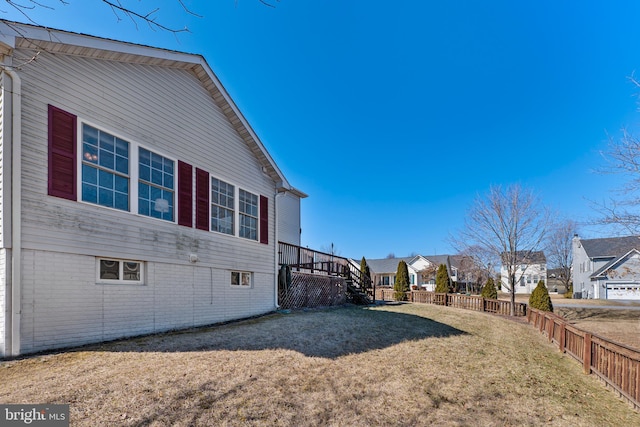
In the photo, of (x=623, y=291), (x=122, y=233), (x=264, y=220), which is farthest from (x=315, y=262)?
(x=623, y=291)

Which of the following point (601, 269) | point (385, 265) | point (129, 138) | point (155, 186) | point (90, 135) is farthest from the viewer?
point (385, 265)

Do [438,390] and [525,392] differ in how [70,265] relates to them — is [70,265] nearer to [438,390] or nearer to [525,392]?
[438,390]

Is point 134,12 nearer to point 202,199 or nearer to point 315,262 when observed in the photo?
point 202,199

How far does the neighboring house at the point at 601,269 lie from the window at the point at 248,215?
1202 inches

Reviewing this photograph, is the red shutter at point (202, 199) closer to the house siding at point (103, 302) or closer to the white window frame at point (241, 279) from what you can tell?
the house siding at point (103, 302)

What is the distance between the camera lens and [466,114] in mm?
21859

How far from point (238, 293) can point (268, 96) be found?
10496mm

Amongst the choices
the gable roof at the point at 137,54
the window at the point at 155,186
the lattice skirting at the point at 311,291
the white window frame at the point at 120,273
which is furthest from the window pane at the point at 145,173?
the lattice skirting at the point at 311,291

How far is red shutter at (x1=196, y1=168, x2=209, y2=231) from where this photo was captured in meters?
9.17

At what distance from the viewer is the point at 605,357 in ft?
22.7

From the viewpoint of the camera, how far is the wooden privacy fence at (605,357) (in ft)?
18.8

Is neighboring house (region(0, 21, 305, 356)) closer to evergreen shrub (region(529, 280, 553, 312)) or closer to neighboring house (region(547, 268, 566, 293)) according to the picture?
evergreen shrub (region(529, 280, 553, 312))

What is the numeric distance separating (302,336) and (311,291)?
6.83 m

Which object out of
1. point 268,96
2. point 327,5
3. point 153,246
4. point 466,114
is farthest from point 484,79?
point 153,246
